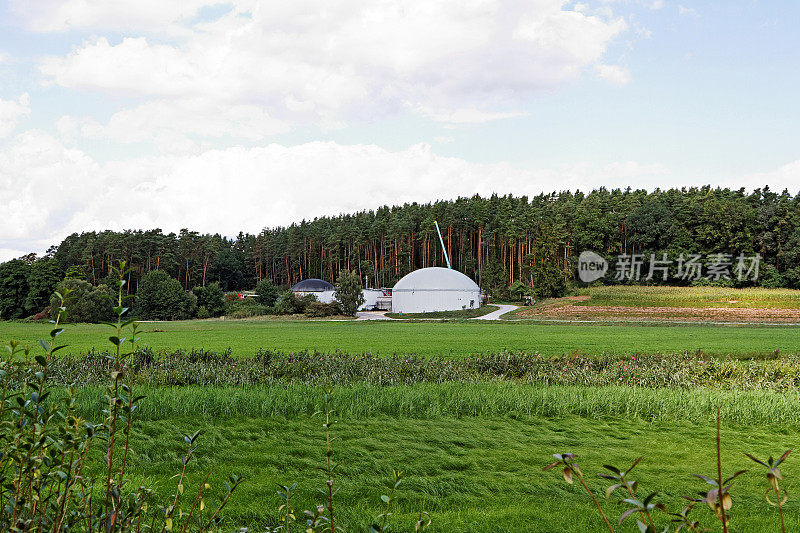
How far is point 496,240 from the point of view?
235ft

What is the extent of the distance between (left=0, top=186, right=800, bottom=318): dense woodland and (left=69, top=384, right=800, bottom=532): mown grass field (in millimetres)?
47283

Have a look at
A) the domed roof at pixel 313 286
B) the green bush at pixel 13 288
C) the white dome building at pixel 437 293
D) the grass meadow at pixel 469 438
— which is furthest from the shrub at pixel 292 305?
the grass meadow at pixel 469 438

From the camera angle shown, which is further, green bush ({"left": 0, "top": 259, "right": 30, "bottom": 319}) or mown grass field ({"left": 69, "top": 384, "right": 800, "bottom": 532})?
green bush ({"left": 0, "top": 259, "right": 30, "bottom": 319})

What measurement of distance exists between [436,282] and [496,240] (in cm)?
2240

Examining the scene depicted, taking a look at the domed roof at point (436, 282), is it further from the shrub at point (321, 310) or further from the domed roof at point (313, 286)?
the domed roof at point (313, 286)

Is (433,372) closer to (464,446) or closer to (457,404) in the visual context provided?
(457,404)

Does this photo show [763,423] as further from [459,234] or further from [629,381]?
[459,234]

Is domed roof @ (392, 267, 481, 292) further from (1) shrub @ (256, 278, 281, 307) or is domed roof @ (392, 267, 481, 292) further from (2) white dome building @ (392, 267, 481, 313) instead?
(1) shrub @ (256, 278, 281, 307)

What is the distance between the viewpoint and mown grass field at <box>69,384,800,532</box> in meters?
4.74

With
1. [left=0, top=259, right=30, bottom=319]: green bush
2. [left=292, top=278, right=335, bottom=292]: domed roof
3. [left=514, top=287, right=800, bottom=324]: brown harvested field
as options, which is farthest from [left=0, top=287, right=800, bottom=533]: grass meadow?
[left=0, top=259, right=30, bottom=319]: green bush

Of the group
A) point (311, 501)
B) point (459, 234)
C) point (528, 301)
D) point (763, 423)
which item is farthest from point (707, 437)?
point (459, 234)

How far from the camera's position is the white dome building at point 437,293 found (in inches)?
2026

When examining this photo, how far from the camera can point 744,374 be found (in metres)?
10.9

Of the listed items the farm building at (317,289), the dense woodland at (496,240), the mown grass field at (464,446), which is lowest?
the mown grass field at (464,446)
